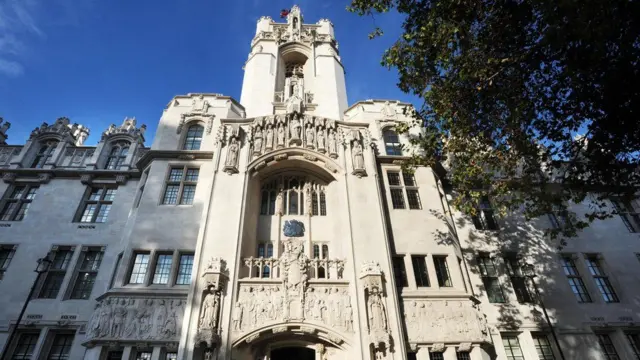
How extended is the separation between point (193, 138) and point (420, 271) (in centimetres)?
1631

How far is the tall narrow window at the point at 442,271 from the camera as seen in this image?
16.8m

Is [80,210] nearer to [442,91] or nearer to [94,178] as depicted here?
[94,178]

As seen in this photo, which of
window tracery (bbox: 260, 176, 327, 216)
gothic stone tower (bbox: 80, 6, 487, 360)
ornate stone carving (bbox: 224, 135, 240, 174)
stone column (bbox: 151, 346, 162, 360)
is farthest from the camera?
window tracery (bbox: 260, 176, 327, 216)

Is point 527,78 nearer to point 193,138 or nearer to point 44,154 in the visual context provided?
point 193,138

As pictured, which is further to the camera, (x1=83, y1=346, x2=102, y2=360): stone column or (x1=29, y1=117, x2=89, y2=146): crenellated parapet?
(x1=29, y1=117, x2=89, y2=146): crenellated parapet

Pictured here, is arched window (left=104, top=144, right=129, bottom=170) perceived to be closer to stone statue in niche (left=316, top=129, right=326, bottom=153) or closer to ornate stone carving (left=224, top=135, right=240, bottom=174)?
ornate stone carving (left=224, top=135, right=240, bottom=174)

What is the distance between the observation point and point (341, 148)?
19812 millimetres

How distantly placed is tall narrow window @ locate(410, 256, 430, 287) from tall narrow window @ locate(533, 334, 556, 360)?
627 cm

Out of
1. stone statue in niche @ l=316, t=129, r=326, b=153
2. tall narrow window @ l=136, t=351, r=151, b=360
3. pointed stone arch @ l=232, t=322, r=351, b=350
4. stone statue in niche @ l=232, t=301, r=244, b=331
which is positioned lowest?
tall narrow window @ l=136, t=351, r=151, b=360

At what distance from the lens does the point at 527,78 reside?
40.9 ft

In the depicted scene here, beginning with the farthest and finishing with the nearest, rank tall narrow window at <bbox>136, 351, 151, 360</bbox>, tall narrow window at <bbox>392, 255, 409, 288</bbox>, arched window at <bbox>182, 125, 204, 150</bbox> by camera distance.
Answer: arched window at <bbox>182, 125, 204, 150</bbox>, tall narrow window at <bbox>392, 255, 409, 288</bbox>, tall narrow window at <bbox>136, 351, 151, 360</bbox>

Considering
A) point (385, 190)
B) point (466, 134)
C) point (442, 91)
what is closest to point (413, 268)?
point (385, 190)

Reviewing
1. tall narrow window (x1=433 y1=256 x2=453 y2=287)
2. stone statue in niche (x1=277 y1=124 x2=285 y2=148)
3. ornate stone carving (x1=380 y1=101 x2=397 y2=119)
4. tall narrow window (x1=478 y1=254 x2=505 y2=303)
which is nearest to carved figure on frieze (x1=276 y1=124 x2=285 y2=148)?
stone statue in niche (x1=277 y1=124 x2=285 y2=148)

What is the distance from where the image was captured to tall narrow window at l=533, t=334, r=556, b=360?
643 inches
